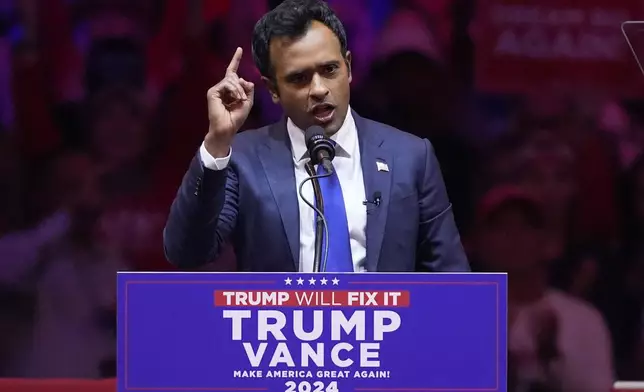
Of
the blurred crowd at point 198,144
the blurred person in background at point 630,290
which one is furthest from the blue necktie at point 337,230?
the blurred person in background at point 630,290

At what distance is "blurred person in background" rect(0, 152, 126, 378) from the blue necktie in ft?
5.50

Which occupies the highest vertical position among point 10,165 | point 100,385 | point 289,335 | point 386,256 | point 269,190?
point 10,165

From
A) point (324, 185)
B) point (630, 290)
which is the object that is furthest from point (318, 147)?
point (630, 290)

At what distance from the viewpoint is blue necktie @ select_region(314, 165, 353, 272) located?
1.97 meters

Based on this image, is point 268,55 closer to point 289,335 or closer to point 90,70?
point 289,335

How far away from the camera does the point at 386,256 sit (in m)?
2.09

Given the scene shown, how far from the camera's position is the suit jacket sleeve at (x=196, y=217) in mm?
1877

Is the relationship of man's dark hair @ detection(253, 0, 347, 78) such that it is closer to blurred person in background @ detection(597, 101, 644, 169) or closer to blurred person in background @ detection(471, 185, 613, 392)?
blurred person in background @ detection(471, 185, 613, 392)

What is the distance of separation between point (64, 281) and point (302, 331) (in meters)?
2.13

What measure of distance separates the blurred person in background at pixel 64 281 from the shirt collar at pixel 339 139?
4.90 ft

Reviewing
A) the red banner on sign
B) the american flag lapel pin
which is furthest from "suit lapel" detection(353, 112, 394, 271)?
the red banner on sign

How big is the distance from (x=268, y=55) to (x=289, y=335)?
793mm

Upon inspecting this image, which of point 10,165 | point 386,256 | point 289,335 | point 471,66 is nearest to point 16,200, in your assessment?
point 10,165

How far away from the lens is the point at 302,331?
160cm
